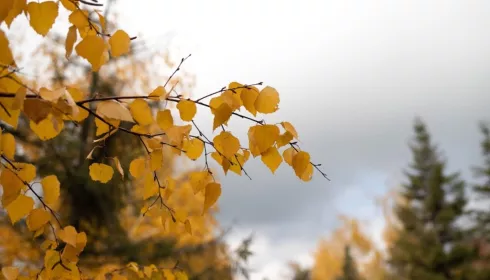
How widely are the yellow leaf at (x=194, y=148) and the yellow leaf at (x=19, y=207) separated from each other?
44 centimetres

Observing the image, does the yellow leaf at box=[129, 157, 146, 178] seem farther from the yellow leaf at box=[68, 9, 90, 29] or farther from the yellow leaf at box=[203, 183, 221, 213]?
the yellow leaf at box=[68, 9, 90, 29]

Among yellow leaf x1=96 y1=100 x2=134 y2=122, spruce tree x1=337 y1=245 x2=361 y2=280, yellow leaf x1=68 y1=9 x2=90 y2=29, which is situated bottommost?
yellow leaf x1=96 y1=100 x2=134 y2=122

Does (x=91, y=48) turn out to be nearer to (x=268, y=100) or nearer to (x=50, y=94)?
(x=50, y=94)

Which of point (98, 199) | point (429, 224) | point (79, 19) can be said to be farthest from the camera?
point (429, 224)

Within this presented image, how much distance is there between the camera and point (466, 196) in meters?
15.8

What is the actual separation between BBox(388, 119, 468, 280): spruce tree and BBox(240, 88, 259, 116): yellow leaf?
1444 centimetres

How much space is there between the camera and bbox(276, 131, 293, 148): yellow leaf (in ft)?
3.88

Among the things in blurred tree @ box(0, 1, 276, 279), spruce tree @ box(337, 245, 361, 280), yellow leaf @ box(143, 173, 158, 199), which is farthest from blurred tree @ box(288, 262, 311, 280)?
yellow leaf @ box(143, 173, 158, 199)

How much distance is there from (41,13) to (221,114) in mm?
473

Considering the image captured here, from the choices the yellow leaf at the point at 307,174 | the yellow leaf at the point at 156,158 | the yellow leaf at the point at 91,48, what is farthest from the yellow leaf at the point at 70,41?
the yellow leaf at the point at 307,174

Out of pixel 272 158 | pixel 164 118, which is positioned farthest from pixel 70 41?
pixel 272 158

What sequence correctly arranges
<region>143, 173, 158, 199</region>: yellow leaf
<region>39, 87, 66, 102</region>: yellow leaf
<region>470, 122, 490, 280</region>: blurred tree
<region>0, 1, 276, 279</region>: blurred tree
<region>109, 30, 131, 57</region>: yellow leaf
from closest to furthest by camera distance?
<region>39, 87, 66, 102</region>: yellow leaf < <region>109, 30, 131, 57</region>: yellow leaf < <region>143, 173, 158, 199</region>: yellow leaf < <region>0, 1, 276, 279</region>: blurred tree < <region>470, 122, 490, 280</region>: blurred tree

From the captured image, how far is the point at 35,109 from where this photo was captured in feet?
3.16

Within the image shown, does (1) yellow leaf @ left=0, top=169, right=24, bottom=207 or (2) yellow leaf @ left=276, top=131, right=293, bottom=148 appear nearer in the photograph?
(1) yellow leaf @ left=0, top=169, right=24, bottom=207
